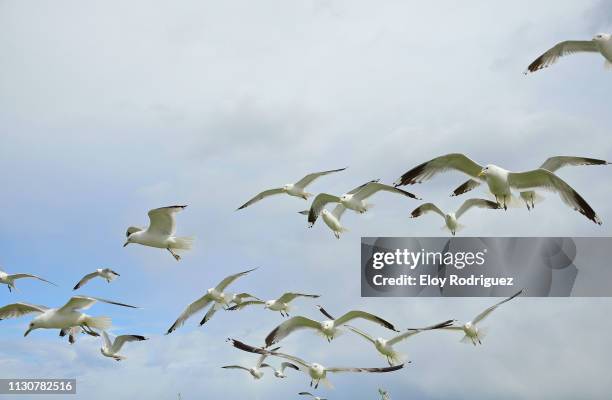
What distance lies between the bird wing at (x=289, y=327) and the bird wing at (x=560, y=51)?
6.94 meters

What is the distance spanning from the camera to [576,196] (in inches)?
506

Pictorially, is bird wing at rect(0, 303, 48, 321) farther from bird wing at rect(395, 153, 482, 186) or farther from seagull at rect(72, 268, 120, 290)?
bird wing at rect(395, 153, 482, 186)

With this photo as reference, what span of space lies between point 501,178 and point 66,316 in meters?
8.35

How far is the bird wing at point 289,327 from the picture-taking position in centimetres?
1609

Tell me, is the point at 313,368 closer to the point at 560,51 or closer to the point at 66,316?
the point at 66,316

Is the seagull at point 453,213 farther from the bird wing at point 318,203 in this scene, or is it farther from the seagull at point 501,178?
the seagull at point 501,178

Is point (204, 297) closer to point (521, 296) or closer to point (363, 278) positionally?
point (363, 278)

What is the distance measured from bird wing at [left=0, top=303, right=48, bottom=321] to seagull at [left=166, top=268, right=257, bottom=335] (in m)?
3.27

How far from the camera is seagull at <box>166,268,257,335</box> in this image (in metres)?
18.2

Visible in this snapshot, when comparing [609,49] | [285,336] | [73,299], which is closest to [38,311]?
[73,299]

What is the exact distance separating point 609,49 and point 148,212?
934 centimetres

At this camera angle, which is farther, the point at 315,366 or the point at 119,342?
the point at 119,342

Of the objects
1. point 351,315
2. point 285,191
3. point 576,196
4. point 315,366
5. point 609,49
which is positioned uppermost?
point 609,49

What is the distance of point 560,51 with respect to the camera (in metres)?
17.2
